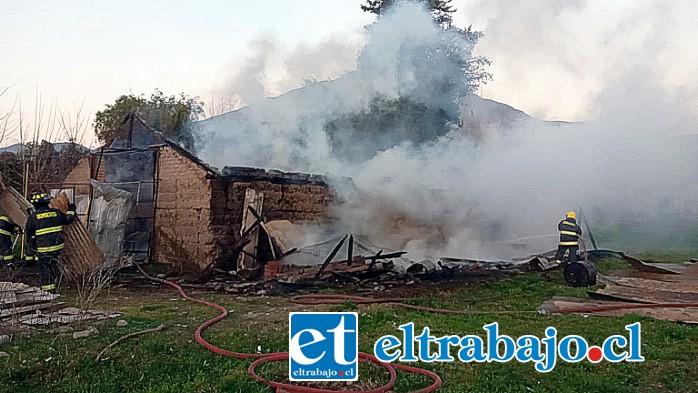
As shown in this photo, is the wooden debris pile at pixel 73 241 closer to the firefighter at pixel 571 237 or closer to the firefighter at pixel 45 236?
the firefighter at pixel 45 236

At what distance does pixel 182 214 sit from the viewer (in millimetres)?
13789

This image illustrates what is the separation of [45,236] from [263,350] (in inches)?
214

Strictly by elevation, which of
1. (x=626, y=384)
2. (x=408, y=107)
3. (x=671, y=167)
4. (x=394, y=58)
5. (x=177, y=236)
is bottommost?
(x=626, y=384)

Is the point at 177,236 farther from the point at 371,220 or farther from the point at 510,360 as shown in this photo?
the point at 510,360

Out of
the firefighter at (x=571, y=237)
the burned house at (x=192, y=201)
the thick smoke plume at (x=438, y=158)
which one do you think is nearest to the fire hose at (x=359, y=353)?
the burned house at (x=192, y=201)

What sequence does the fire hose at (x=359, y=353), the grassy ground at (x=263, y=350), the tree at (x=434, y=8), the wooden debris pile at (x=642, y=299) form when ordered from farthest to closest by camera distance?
the tree at (x=434, y=8), the wooden debris pile at (x=642, y=299), the grassy ground at (x=263, y=350), the fire hose at (x=359, y=353)

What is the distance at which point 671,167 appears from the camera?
1734 centimetres

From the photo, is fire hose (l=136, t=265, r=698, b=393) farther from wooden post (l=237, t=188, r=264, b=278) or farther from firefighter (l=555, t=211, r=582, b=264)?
firefighter (l=555, t=211, r=582, b=264)

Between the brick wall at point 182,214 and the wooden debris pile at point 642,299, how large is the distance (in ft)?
24.6

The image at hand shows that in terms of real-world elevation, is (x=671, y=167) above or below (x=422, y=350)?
above

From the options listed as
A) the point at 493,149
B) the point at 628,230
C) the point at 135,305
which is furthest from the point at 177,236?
the point at 628,230

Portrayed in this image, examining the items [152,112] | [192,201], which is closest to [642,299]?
[192,201]

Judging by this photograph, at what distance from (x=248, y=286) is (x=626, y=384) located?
7.42 m

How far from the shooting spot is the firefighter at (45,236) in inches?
382
